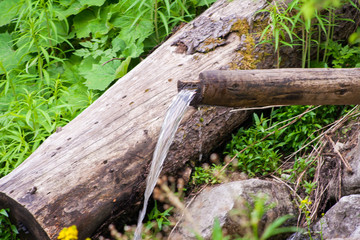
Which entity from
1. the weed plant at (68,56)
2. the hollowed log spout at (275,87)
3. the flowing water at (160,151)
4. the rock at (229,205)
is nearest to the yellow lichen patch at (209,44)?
the weed plant at (68,56)

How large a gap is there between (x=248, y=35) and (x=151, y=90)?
94 cm

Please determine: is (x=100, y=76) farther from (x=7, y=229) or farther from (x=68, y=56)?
(x=7, y=229)

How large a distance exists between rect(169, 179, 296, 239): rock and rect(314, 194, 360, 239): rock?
11.3 inches

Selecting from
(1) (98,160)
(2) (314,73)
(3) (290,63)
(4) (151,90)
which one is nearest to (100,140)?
(1) (98,160)

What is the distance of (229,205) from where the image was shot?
2887 millimetres

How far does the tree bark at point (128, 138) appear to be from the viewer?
2803 mm

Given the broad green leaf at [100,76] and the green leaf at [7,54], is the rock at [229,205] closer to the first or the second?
the broad green leaf at [100,76]

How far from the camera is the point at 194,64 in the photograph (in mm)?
3512

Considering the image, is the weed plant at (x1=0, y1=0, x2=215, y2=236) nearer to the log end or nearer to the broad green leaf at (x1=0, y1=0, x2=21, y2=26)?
the broad green leaf at (x1=0, y1=0, x2=21, y2=26)

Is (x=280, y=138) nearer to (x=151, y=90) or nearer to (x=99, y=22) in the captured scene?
(x=151, y=90)

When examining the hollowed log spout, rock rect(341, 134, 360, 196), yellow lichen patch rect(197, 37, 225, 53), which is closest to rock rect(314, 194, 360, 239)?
rock rect(341, 134, 360, 196)

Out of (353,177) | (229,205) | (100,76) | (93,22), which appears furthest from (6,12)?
(353,177)

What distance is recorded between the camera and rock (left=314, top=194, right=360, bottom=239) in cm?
276

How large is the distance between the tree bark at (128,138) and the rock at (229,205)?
1.21 ft
